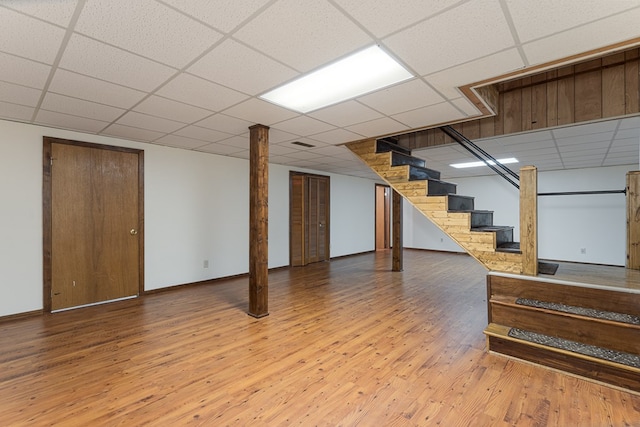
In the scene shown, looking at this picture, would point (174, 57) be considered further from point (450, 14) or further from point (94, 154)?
point (94, 154)

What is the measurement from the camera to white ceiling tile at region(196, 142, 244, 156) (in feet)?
15.8

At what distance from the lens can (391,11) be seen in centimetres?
164

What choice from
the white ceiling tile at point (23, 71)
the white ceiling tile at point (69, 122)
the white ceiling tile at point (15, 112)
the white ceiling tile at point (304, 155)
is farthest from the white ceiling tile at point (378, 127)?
the white ceiling tile at point (15, 112)

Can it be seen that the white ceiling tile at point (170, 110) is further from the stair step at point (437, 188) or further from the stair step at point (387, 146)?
the stair step at point (437, 188)

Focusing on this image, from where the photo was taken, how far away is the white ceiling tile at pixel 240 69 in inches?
80.3

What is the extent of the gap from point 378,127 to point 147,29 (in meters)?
2.67

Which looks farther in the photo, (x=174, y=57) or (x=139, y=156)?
(x=139, y=156)

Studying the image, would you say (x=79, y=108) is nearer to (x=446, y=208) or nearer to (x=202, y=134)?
(x=202, y=134)

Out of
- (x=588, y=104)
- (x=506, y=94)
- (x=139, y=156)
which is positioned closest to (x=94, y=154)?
(x=139, y=156)

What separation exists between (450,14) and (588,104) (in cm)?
260

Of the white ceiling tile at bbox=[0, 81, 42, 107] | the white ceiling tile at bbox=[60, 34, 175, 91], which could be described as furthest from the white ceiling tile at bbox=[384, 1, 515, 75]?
the white ceiling tile at bbox=[0, 81, 42, 107]

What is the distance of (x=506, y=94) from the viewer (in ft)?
12.2

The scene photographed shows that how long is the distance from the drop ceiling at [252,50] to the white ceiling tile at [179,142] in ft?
2.44

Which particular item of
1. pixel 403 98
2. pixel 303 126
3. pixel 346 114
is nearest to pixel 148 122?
pixel 303 126
